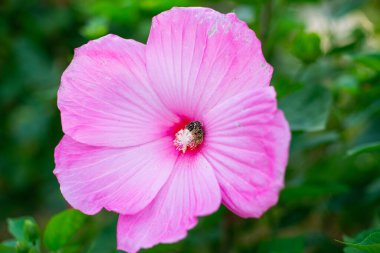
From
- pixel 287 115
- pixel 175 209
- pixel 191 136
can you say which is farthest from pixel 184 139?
pixel 287 115

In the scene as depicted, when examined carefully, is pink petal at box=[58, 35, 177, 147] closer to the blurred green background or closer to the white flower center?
the white flower center

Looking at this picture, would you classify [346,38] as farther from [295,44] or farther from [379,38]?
[295,44]

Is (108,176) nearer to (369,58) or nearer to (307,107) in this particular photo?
(307,107)

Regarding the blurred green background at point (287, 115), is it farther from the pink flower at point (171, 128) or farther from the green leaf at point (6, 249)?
the pink flower at point (171, 128)

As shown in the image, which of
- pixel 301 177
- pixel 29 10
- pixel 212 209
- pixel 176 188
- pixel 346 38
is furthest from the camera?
pixel 29 10

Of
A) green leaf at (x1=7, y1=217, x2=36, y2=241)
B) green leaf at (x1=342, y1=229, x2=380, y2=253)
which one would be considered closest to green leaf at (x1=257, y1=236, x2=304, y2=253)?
green leaf at (x1=342, y1=229, x2=380, y2=253)

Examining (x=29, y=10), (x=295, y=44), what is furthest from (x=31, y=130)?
(x=295, y=44)
